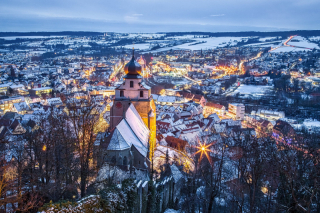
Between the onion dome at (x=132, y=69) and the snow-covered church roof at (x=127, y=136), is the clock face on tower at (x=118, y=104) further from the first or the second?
the snow-covered church roof at (x=127, y=136)

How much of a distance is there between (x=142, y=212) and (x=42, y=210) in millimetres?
5172

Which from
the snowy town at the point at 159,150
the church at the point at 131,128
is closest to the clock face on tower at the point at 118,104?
the church at the point at 131,128

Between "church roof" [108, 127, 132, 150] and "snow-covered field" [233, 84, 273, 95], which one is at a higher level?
"church roof" [108, 127, 132, 150]

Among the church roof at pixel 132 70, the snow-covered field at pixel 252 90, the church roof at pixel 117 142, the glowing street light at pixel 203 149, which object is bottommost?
the glowing street light at pixel 203 149

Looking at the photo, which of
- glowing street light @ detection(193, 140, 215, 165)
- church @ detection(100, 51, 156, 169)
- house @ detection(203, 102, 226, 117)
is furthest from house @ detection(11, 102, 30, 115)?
glowing street light @ detection(193, 140, 215, 165)

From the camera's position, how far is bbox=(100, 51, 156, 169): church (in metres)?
16.4

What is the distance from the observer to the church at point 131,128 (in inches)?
645

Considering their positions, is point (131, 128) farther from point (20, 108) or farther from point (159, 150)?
point (20, 108)

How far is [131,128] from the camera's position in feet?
60.7

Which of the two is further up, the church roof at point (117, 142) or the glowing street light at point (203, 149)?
the church roof at point (117, 142)

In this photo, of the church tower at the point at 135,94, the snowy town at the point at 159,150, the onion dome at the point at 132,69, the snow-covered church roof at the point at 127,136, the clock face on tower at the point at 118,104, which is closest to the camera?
the snowy town at the point at 159,150

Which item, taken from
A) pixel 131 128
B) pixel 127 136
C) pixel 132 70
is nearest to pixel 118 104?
pixel 132 70

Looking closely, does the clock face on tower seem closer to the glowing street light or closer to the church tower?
the church tower

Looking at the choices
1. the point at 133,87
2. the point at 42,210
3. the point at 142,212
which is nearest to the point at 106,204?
the point at 42,210
